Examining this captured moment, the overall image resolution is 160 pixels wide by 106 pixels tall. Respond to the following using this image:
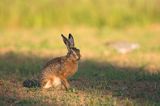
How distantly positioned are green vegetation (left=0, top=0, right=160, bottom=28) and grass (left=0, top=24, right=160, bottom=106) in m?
0.49

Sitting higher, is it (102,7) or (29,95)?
(102,7)

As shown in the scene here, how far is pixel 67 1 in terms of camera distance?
2133cm

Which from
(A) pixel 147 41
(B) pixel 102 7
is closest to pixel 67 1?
(B) pixel 102 7

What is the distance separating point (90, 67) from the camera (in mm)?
13047

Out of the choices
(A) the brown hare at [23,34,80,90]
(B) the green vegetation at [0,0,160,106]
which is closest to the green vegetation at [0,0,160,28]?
(B) the green vegetation at [0,0,160,106]

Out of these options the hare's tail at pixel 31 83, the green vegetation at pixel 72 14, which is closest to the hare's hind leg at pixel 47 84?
the hare's tail at pixel 31 83

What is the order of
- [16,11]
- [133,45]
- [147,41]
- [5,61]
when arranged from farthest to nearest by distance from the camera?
[16,11], [147,41], [133,45], [5,61]

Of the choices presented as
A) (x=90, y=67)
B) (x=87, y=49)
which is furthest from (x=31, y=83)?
(x=87, y=49)

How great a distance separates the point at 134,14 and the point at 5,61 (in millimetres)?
8323

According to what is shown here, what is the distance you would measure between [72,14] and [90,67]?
26.3 ft

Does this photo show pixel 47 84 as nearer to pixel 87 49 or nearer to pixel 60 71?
pixel 60 71

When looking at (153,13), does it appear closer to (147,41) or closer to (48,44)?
(147,41)

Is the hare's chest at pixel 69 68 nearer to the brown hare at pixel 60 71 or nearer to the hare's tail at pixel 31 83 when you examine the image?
the brown hare at pixel 60 71

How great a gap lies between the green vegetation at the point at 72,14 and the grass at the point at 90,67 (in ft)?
1.60
